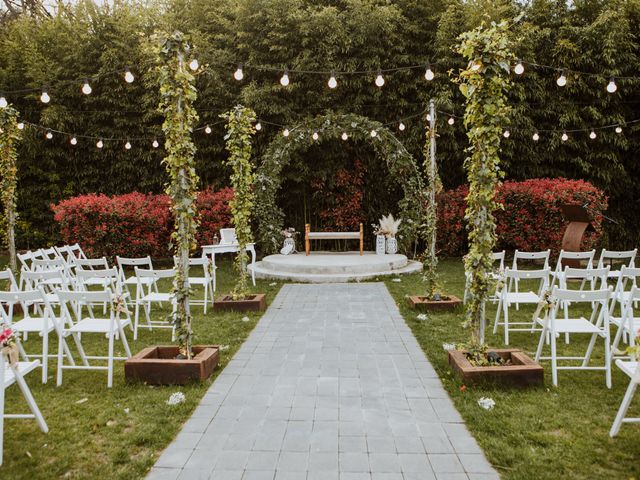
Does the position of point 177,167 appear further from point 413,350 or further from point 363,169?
point 363,169

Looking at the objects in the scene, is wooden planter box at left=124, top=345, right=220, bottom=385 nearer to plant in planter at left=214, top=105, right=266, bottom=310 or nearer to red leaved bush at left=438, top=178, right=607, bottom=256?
plant in planter at left=214, top=105, right=266, bottom=310

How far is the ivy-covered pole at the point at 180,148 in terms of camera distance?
13.5ft

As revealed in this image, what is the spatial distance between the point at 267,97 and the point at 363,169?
10.1 feet

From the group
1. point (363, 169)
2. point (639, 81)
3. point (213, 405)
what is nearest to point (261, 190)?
point (363, 169)

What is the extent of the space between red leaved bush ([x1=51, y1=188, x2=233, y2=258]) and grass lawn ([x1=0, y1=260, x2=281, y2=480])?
6.39 metres

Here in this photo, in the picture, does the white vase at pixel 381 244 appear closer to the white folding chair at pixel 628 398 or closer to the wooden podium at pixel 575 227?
the wooden podium at pixel 575 227

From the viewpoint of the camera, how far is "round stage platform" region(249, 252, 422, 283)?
30.1 ft

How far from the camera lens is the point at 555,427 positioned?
3221mm

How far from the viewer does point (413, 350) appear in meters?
4.94

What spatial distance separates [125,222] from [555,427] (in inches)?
385

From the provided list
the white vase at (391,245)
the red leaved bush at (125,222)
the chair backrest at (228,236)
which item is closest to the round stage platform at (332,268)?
the white vase at (391,245)

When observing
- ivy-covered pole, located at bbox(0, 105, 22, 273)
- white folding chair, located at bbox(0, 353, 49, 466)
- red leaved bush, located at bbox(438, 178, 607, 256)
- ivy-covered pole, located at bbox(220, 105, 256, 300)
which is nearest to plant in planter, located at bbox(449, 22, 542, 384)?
white folding chair, located at bbox(0, 353, 49, 466)

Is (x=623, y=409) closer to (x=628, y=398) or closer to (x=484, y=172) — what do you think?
(x=628, y=398)

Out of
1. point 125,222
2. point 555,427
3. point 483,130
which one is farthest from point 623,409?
point 125,222
